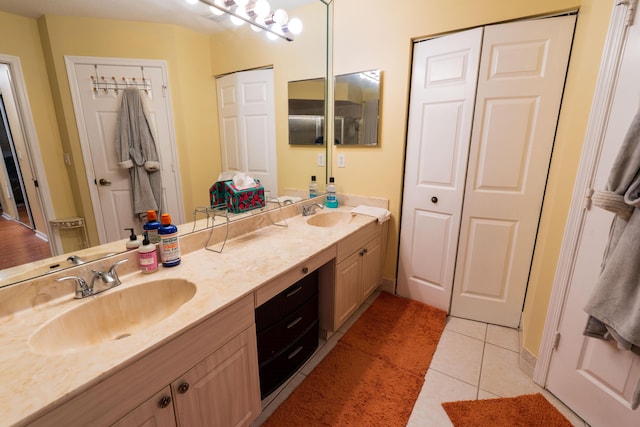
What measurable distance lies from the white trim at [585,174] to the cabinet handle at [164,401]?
1785 mm

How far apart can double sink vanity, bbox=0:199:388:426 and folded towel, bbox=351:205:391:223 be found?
2.20 ft

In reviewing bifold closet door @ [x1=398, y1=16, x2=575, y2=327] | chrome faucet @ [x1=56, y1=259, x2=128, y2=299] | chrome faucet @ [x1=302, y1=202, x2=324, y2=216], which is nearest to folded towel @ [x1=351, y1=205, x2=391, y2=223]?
bifold closet door @ [x1=398, y1=16, x2=575, y2=327]

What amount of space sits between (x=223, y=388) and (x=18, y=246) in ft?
2.96

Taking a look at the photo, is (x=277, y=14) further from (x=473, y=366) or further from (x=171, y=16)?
(x=473, y=366)

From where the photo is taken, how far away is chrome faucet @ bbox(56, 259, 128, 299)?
105 cm

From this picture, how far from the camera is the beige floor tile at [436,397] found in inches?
55.7

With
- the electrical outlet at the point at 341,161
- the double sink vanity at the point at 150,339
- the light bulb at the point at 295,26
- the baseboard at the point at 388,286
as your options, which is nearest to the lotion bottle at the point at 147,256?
the double sink vanity at the point at 150,339

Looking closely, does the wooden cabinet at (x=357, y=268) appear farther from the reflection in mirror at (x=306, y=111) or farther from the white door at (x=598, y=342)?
the white door at (x=598, y=342)

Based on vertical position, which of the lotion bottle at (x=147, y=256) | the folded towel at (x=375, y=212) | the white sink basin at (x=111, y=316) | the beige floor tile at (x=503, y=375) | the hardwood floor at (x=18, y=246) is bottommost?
the beige floor tile at (x=503, y=375)

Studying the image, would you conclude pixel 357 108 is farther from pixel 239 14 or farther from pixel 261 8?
pixel 239 14

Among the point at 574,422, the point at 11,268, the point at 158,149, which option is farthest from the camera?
the point at 574,422

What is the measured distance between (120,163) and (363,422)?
64.4 inches

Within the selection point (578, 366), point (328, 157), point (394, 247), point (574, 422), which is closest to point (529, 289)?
point (578, 366)

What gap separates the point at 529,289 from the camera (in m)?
1.95
